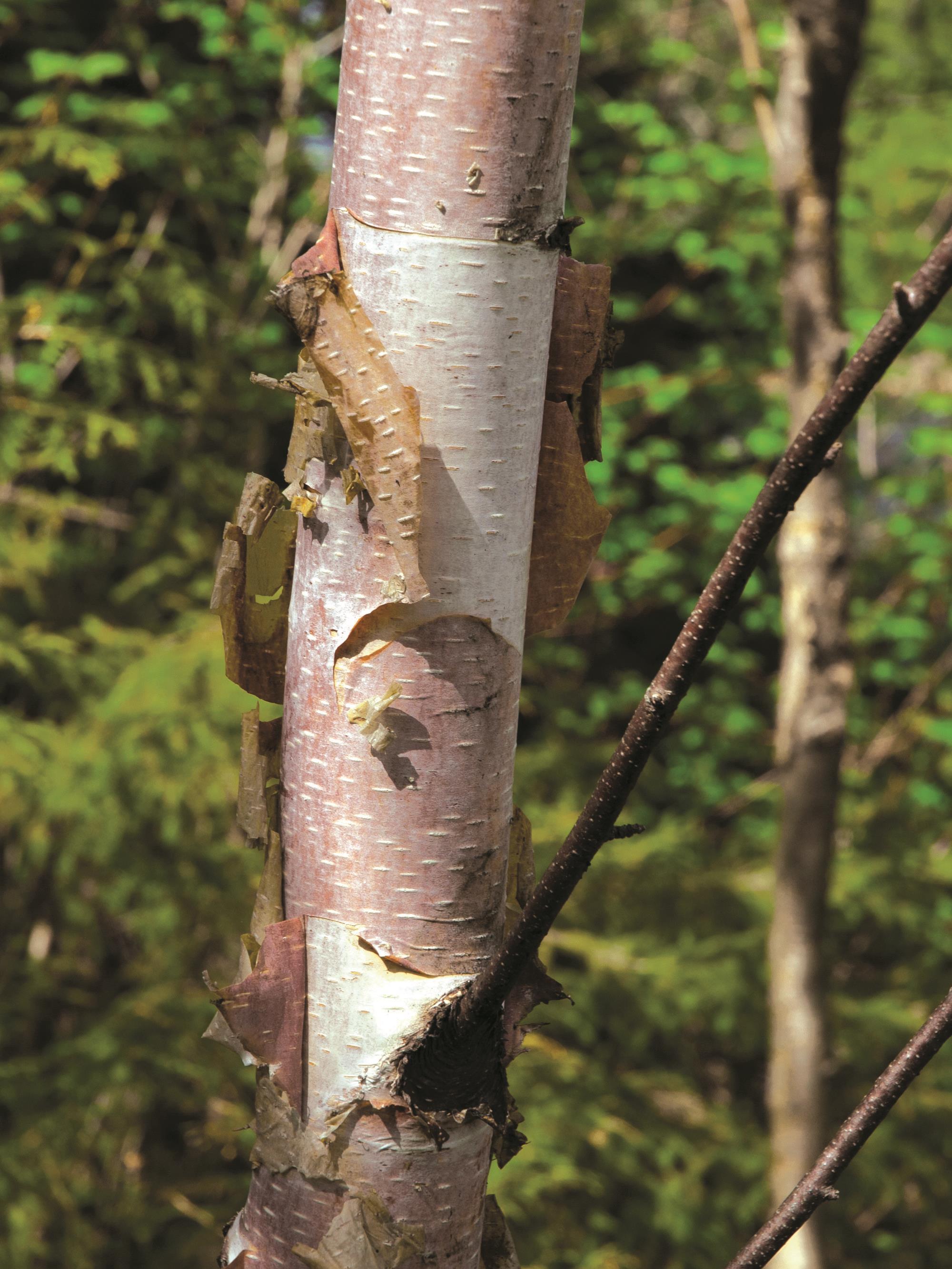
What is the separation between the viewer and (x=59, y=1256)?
8.15 ft

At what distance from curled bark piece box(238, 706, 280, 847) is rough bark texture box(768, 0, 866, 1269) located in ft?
5.20

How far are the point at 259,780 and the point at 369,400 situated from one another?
11.5 inches

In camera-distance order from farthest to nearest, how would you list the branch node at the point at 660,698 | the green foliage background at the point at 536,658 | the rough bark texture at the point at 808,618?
the green foliage background at the point at 536,658
the rough bark texture at the point at 808,618
the branch node at the point at 660,698

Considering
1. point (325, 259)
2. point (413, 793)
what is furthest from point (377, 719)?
point (325, 259)

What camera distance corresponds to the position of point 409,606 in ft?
2.07

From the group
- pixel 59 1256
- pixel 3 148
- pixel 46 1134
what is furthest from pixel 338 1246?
pixel 3 148

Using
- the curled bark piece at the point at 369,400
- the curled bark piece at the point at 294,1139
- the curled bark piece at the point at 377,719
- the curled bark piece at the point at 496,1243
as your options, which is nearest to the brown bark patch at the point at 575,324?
the curled bark piece at the point at 369,400

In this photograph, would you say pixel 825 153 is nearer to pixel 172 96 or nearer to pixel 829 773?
pixel 829 773

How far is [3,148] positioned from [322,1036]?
3.11m

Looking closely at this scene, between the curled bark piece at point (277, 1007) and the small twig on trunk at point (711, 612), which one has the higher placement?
the small twig on trunk at point (711, 612)

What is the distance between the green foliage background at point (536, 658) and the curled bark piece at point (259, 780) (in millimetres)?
1800

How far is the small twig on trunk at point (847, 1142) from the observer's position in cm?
57

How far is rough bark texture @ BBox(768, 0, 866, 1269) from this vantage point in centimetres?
211

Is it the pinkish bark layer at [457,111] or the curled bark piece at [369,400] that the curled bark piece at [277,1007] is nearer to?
the curled bark piece at [369,400]
